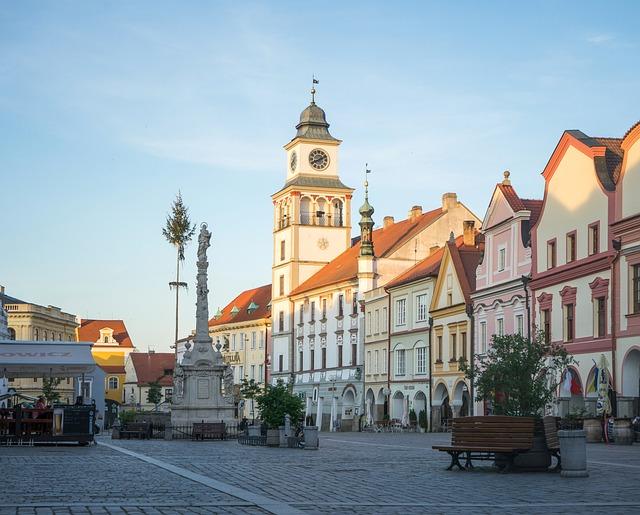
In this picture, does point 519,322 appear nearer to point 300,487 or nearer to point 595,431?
point 595,431

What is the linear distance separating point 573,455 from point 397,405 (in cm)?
5257

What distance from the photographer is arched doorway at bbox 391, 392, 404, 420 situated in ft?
233

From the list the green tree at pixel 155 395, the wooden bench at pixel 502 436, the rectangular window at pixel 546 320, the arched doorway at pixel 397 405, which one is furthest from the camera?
the green tree at pixel 155 395

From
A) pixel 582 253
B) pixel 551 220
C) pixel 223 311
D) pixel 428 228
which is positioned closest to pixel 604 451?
pixel 582 253

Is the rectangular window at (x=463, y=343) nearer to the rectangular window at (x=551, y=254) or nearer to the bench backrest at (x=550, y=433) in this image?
the rectangular window at (x=551, y=254)

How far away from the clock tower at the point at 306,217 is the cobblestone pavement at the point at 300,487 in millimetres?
69865

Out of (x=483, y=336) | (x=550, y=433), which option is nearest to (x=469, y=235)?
(x=483, y=336)

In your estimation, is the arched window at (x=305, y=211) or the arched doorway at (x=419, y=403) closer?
the arched doorway at (x=419, y=403)

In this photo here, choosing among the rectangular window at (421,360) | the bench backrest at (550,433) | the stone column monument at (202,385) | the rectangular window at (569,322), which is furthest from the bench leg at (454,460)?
the rectangular window at (421,360)

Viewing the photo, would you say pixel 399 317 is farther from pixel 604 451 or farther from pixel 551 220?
pixel 604 451

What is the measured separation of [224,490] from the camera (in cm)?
1645

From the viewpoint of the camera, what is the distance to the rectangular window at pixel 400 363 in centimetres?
7062

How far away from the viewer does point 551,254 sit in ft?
160

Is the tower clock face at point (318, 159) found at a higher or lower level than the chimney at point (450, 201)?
higher
